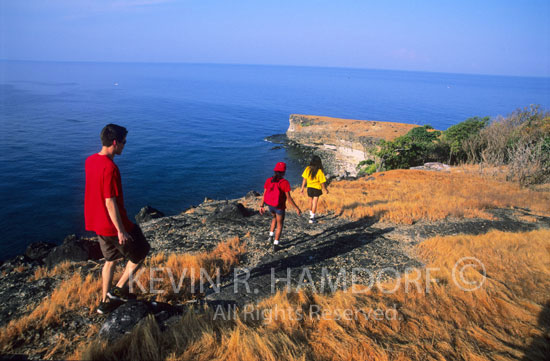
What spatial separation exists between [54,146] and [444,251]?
168 ft

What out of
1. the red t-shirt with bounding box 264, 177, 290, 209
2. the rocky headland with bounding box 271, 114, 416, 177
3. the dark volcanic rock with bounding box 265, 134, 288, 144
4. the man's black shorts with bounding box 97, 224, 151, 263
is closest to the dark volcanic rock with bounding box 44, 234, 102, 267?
the man's black shorts with bounding box 97, 224, 151, 263

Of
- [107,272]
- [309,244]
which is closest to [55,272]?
[107,272]

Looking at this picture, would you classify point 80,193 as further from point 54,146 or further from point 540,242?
point 540,242

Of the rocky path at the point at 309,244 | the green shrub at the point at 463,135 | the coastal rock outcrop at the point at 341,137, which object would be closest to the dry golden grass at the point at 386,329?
the rocky path at the point at 309,244

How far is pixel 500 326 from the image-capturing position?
13.1 feet

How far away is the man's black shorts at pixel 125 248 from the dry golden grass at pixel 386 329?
2.95 ft

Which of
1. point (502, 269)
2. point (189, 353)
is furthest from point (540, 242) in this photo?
point (189, 353)

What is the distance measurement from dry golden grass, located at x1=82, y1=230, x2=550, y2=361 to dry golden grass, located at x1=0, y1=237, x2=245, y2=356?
4.71 feet

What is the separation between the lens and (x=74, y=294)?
451 centimetres

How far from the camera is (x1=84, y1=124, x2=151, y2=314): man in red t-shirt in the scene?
3439mm

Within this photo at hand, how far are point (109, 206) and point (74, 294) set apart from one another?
2.20 metres

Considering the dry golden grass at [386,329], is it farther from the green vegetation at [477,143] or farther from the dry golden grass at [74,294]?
the green vegetation at [477,143]

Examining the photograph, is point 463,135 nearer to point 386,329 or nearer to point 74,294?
point 386,329

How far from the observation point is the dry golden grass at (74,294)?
3592mm
